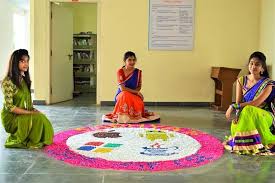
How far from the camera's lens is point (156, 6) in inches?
301

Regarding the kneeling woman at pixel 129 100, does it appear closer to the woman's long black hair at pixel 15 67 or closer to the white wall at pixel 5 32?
the woman's long black hair at pixel 15 67

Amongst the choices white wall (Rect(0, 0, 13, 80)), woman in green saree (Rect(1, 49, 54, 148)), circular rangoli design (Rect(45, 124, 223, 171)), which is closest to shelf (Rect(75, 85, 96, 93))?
white wall (Rect(0, 0, 13, 80))

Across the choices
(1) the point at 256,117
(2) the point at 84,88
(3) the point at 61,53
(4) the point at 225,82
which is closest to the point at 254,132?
(1) the point at 256,117

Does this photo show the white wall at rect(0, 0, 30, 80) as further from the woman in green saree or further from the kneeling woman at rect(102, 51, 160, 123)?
A: the woman in green saree

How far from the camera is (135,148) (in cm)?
399

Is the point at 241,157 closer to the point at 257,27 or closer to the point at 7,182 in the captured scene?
the point at 7,182

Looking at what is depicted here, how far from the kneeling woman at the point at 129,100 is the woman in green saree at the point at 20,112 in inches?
71.3

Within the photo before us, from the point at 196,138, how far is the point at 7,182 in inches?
95.8

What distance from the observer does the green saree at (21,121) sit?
3.88 m

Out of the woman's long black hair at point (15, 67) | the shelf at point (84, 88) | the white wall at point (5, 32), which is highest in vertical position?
the white wall at point (5, 32)

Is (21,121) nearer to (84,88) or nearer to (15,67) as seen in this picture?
(15,67)

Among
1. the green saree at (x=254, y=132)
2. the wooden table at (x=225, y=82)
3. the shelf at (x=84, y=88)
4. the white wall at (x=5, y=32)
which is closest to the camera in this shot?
the green saree at (x=254, y=132)

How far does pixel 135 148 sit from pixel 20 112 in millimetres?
1263

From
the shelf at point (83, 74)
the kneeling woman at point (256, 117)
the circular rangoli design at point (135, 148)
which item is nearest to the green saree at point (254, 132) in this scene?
the kneeling woman at point (256, 117)
